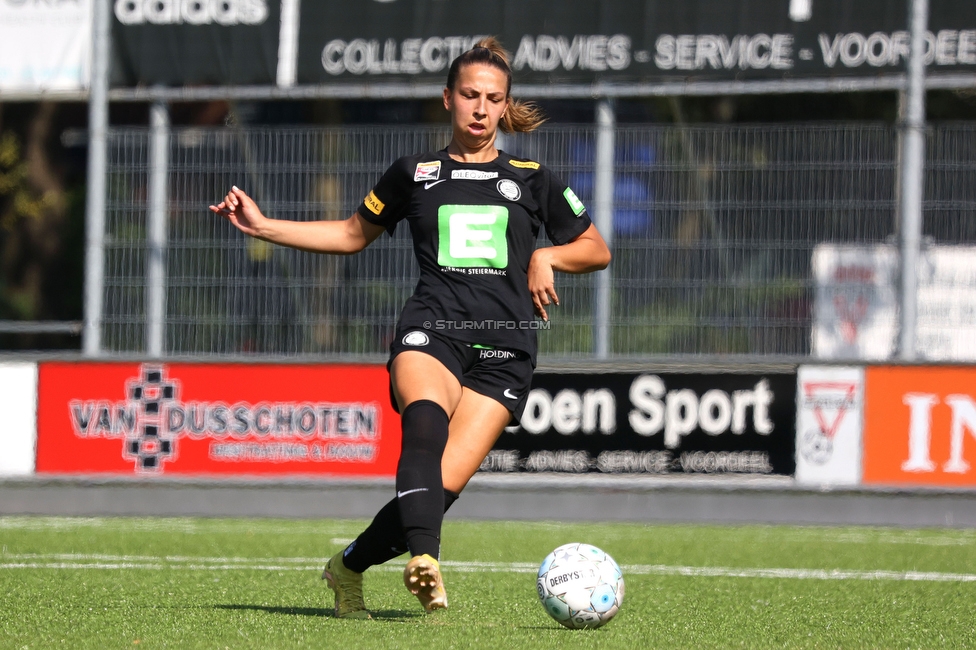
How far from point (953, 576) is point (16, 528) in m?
5.95

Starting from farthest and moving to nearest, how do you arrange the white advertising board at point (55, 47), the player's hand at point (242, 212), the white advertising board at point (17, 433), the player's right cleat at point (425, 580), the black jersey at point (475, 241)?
the white advertising board at point (55, 47)
the white advertising board at point (17, 433)
the player's hand at point (242, 212)
the black jersey at point (475, 241)
the player's right cleat at point (425, 580)

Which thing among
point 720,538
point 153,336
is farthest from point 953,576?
point 153,336

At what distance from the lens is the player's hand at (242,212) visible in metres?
5.05

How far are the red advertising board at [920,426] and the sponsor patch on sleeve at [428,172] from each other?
6299 millimetres

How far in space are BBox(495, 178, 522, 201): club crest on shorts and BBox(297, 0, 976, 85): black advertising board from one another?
6587mm

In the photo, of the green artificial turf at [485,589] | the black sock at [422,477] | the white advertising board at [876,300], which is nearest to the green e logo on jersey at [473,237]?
the black sock at [422,477]

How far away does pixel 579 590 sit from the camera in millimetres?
4660

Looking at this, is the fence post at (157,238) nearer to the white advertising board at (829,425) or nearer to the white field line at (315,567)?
the white field line at (315,567)

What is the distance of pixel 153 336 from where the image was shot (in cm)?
1134

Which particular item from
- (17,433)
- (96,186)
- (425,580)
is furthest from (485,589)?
(96,186)

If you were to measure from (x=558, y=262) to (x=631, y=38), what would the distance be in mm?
6878

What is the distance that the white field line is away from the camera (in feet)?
22.8

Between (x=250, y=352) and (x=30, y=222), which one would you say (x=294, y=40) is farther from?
(x=30, y=222)

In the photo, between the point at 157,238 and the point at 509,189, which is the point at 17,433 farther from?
the point at 509,189
